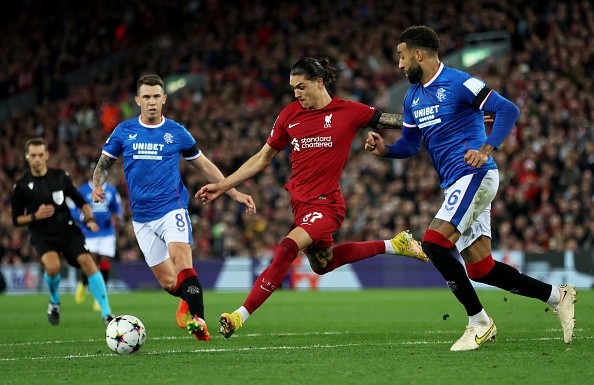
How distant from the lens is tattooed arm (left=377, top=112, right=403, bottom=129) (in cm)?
1018

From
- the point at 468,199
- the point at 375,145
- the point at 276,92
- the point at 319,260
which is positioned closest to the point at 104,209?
the point at 319,260

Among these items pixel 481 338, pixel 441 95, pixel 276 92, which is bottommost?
pixel 481 338

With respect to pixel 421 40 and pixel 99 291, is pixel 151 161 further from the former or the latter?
pixel 421 40

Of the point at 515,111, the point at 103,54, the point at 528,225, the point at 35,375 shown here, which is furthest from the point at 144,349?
the point at 103,54

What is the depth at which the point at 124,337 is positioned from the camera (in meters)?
9.24

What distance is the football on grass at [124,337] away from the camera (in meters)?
9.23

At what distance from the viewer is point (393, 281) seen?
25.7m

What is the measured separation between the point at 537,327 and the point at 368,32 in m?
19.5

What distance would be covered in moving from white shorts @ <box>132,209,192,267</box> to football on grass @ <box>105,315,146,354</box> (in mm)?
1966

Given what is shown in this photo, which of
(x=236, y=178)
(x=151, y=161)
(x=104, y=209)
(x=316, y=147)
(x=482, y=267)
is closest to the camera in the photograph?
(x=482, y=267)

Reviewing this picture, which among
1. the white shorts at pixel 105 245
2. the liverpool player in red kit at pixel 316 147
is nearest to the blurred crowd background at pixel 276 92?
the white shorts at pixel 105 245

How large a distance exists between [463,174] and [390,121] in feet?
4.52

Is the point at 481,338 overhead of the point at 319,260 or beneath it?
beneath

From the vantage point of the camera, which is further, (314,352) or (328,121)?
(328,121)
